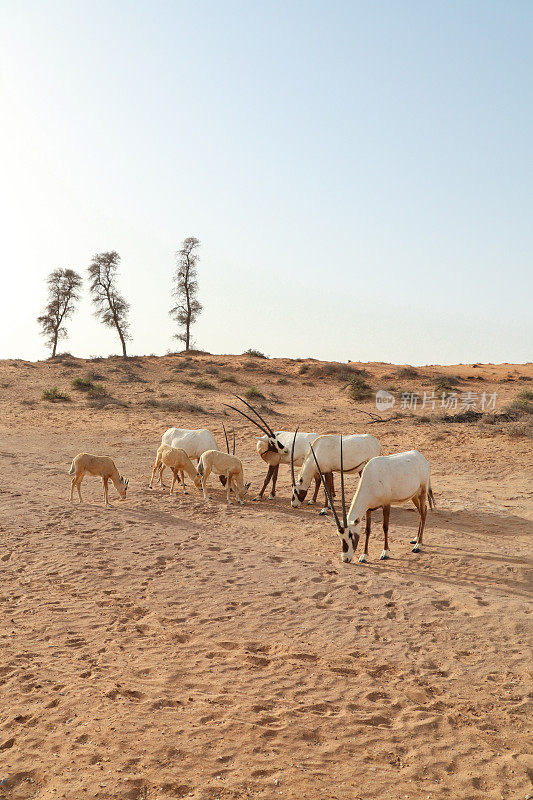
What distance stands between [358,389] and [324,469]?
19595 mm

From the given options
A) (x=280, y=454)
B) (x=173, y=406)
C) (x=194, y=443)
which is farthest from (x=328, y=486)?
(x=173, y=406)

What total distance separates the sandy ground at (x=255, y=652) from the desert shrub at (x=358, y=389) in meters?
17.3

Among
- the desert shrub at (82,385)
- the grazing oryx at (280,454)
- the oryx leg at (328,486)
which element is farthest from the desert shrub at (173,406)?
the oryx leg at (328,486)

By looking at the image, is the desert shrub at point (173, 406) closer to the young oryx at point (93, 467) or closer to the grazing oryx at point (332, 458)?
the young oryx at point (93, 467)

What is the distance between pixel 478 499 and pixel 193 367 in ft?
88.7

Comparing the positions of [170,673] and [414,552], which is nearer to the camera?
[170,673]

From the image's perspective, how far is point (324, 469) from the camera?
36.7 ft

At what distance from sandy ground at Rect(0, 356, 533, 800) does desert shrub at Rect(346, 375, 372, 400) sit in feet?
56.6

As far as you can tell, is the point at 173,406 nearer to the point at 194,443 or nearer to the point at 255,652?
the point at 194,443

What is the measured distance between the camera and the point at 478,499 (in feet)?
39.1

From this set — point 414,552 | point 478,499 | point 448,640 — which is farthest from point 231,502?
point 448,640

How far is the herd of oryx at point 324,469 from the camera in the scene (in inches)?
320

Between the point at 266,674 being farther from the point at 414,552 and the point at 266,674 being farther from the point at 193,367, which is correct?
the point at 193,367

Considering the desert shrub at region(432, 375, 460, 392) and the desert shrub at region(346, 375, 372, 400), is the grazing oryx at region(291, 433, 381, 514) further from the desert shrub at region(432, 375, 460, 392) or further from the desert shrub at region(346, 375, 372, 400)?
the desert shrub at region(432, 375, 460, 392)
